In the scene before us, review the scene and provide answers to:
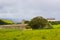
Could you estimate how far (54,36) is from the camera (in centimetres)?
1830

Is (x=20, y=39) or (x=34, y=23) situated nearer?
(x=20, y=39)

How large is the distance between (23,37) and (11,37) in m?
1.07

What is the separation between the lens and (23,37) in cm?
1781

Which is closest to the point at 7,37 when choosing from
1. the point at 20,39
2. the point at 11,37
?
the point at 11,37

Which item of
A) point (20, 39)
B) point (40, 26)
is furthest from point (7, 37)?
point (40, 26)

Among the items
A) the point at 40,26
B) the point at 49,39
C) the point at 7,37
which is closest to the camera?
the point at 49,39

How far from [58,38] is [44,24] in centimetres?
1531

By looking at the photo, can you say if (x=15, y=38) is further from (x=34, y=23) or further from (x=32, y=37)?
(x=34, y=23)

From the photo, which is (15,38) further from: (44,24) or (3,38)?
(44,24)

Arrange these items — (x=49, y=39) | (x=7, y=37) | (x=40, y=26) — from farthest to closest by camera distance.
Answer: (x=40, y=26) < (x=7, y=37) < (x=49, y=39)

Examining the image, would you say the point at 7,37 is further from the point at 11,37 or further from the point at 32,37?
the point at 32,37

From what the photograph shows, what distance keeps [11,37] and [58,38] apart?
401 cm

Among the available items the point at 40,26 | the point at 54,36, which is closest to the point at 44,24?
the point at 40,26

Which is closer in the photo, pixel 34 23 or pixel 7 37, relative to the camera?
pixel 7 37
